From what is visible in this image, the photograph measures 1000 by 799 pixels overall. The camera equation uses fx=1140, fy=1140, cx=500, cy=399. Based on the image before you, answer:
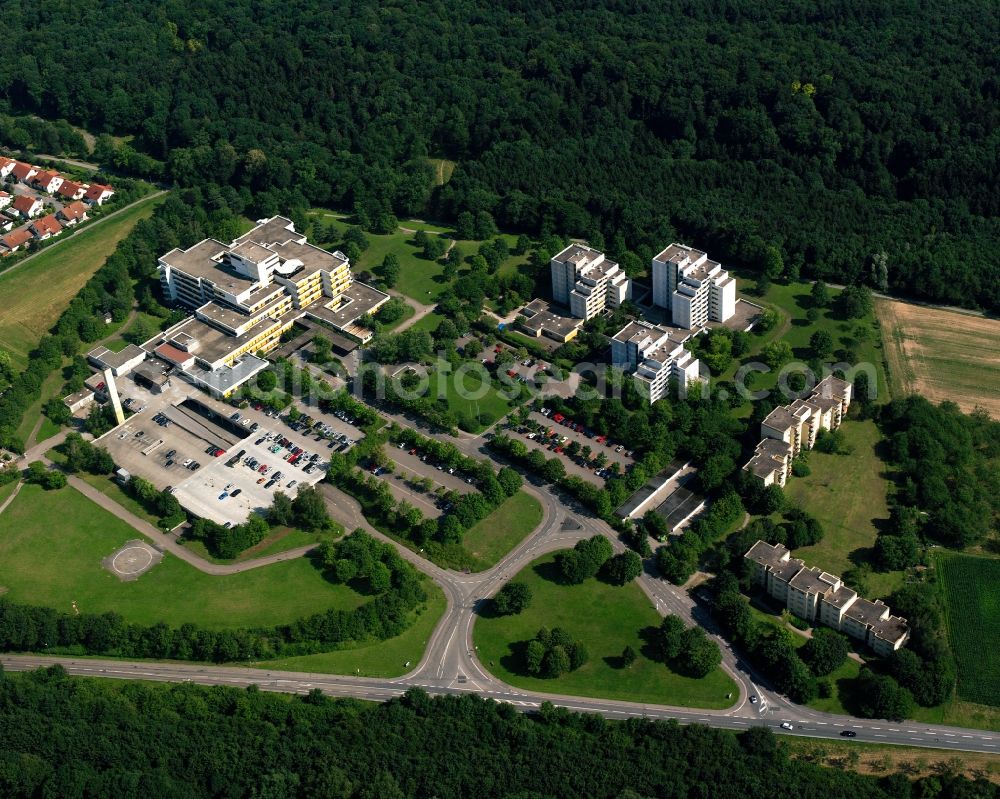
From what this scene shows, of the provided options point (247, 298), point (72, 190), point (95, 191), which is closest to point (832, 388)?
point (247, 298)

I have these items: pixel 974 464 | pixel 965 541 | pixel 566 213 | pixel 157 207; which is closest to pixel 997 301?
pixel 974 464

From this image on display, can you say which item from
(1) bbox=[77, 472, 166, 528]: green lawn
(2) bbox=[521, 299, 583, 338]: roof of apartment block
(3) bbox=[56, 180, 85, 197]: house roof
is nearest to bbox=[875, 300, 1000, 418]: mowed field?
(2) bbox=[521, 299, 583, 338]: roof of apartment block

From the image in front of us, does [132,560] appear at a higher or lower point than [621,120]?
lower

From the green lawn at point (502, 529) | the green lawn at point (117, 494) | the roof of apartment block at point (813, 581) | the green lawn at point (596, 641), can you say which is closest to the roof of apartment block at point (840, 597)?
the roof of apartment block at point (813, 581)

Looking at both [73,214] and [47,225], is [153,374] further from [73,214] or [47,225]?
[73,214]

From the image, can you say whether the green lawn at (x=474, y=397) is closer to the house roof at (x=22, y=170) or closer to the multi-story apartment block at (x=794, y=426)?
the multi-story apartment block at (x=794, y=426)

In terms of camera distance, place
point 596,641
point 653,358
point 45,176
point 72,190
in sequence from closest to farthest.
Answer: point 596,641 < point 653,358 < point 72,190 < point 45,176
